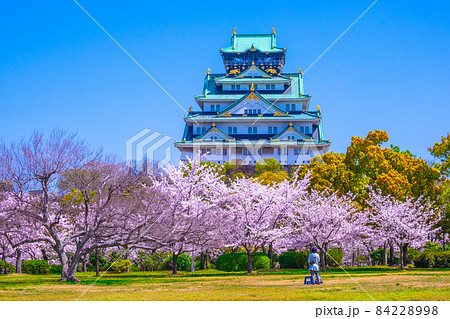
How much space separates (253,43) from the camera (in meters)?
83.6

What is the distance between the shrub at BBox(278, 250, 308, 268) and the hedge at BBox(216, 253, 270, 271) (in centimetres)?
283

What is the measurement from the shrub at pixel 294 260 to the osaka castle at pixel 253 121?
30.2m

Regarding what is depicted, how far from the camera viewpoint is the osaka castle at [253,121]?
232 ft

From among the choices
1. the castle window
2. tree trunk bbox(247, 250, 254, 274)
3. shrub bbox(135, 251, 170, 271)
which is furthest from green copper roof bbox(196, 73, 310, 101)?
tree trunk bbox(247, 250, 254, 274)

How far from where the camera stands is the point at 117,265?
36.8 meters

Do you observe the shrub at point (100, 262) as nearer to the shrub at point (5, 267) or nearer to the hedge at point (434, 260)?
the shrub at point (5, 267)

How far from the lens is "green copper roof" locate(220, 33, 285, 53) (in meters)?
82.8

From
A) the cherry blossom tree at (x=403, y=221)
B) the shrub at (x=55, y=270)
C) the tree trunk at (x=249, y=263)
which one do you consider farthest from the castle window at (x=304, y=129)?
the tree trunk at (x=249, y=263)

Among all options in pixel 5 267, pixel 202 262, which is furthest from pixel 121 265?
pixel 5 267

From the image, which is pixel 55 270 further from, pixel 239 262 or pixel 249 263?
pixel 249 263

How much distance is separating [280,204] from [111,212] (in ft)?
36.5

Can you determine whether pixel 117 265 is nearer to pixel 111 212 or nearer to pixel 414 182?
pixel 111 212

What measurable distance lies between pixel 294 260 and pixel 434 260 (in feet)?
26.7
